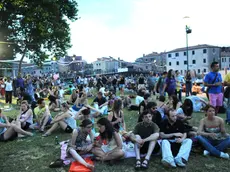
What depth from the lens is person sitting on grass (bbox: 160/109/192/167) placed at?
13.4ft

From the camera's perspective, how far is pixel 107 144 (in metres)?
4.54

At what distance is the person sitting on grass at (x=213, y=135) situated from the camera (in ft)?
14.9

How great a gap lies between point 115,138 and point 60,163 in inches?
48.3

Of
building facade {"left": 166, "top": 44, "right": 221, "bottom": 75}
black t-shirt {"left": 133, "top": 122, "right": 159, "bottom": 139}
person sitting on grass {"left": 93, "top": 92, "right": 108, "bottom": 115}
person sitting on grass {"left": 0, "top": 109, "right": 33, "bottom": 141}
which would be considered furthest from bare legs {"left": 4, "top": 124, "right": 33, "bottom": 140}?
building facade {"left": 166, "top": 44, "right": 221, "bottom": 75}

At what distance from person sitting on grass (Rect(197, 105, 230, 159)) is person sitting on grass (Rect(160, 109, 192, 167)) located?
1.44 feet

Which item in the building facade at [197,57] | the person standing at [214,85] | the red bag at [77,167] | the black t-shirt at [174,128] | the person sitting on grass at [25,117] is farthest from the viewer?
the building facade at [197,57]

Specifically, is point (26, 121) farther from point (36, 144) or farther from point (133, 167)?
point (133, 167)

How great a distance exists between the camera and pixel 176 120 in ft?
15.7

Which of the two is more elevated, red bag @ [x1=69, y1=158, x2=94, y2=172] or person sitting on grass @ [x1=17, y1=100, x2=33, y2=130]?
person sitting on grass @ [x1=17, y1=100, x2=33, y2=130]

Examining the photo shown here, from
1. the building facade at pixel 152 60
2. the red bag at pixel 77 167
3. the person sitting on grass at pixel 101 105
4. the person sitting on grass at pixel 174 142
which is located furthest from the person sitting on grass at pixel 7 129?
the building facade at pixel 152 60

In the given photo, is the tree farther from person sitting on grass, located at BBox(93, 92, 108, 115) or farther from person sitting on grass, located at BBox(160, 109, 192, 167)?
person sitting on grass, located at BBox(160, 109, 192, 167)

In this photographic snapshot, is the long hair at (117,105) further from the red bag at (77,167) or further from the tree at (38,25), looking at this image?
the tree at (38,25)

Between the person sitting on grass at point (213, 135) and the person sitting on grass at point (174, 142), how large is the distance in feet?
1.44

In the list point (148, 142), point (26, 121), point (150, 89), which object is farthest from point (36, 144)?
point (150, 89)
